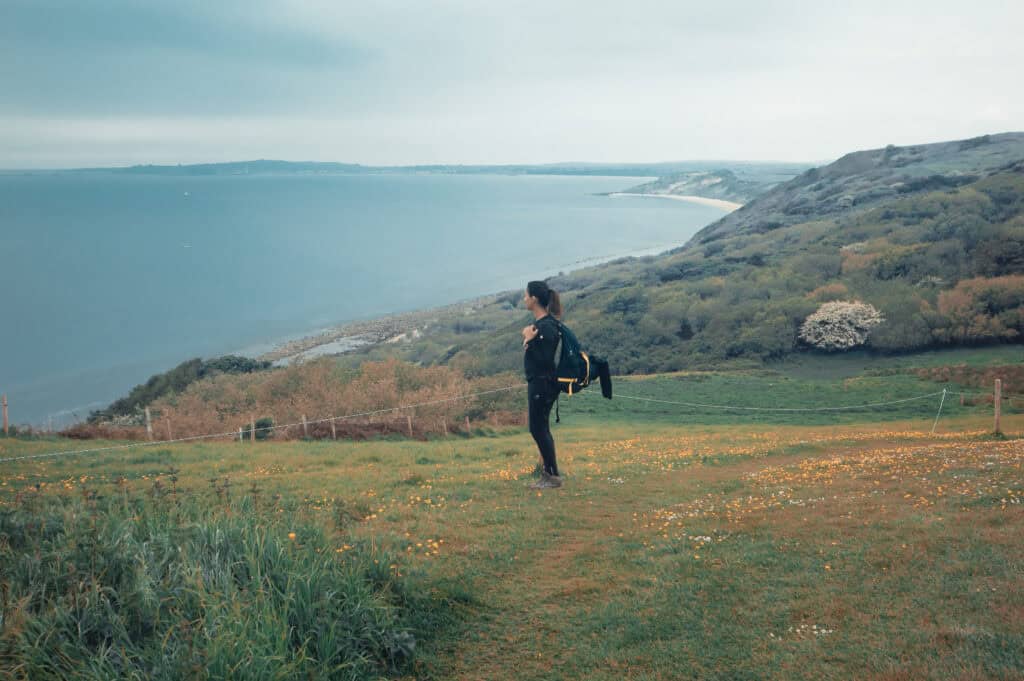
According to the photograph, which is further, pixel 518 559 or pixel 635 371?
pixel 635 371

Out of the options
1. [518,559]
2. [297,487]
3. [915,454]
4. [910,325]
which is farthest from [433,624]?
[910,325]

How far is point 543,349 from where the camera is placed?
10180 millimetres

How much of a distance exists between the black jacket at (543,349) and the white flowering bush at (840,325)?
45.2 meters

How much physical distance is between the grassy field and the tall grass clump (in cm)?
3

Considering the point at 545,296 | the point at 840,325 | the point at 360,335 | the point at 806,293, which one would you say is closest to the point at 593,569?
the point at 545,296

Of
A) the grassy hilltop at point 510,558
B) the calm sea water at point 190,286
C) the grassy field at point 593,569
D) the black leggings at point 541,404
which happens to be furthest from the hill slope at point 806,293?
the black leggings at point 541,404

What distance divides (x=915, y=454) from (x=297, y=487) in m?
11.0

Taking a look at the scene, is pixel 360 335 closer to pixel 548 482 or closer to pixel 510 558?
pixel 548 482

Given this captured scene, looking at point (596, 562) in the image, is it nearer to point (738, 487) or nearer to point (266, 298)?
point (738, 487)

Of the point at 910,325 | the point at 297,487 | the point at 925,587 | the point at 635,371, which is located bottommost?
the point at 635,371

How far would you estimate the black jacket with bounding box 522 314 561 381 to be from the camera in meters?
10.1

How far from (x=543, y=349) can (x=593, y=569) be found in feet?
11.3

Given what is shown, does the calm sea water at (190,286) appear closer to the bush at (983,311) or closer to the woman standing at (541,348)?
the woman standing at (541,348)

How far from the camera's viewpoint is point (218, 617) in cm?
495
